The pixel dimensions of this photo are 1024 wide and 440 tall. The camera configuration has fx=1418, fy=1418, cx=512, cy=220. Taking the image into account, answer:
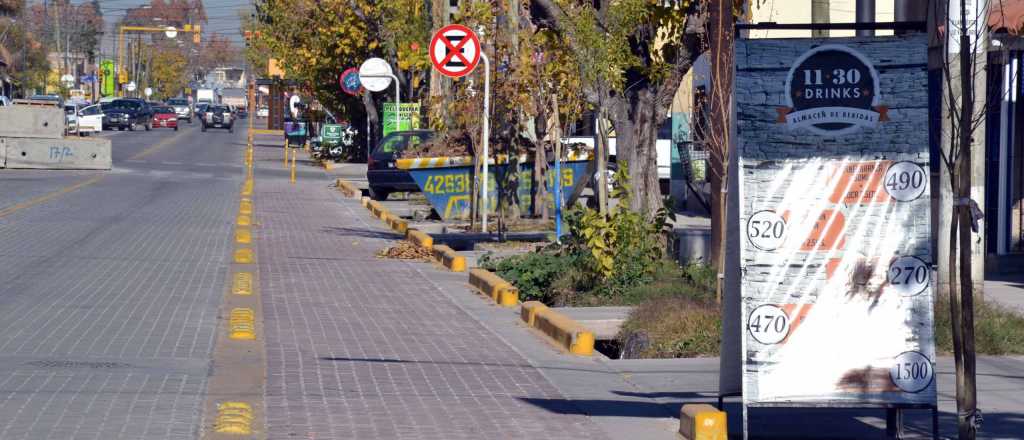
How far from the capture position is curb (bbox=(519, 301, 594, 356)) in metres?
10.2

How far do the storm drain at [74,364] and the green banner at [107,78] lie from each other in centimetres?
14175

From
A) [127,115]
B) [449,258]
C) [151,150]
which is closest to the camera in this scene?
[449,258]

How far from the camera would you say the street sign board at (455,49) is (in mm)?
19516

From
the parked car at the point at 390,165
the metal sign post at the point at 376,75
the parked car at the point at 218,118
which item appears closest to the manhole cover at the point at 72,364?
the parked car at the point at 390,165

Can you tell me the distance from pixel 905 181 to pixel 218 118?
8471 cm

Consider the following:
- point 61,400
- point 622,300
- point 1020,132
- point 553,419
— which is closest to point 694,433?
point 553,419

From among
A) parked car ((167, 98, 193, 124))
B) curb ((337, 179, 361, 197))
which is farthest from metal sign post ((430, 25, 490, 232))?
parked car ((167, 98, 193, 124))

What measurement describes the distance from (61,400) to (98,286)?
581cm

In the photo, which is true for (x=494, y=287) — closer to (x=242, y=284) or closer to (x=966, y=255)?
(x=242, y=284)

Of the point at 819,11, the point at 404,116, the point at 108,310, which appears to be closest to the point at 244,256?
the point at 108,310

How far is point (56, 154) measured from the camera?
129ft

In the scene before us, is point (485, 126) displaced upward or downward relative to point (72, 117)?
downward

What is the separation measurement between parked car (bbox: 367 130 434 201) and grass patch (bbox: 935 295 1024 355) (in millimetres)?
19049

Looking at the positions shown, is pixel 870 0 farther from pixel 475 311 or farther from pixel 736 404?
pixel 736 404
